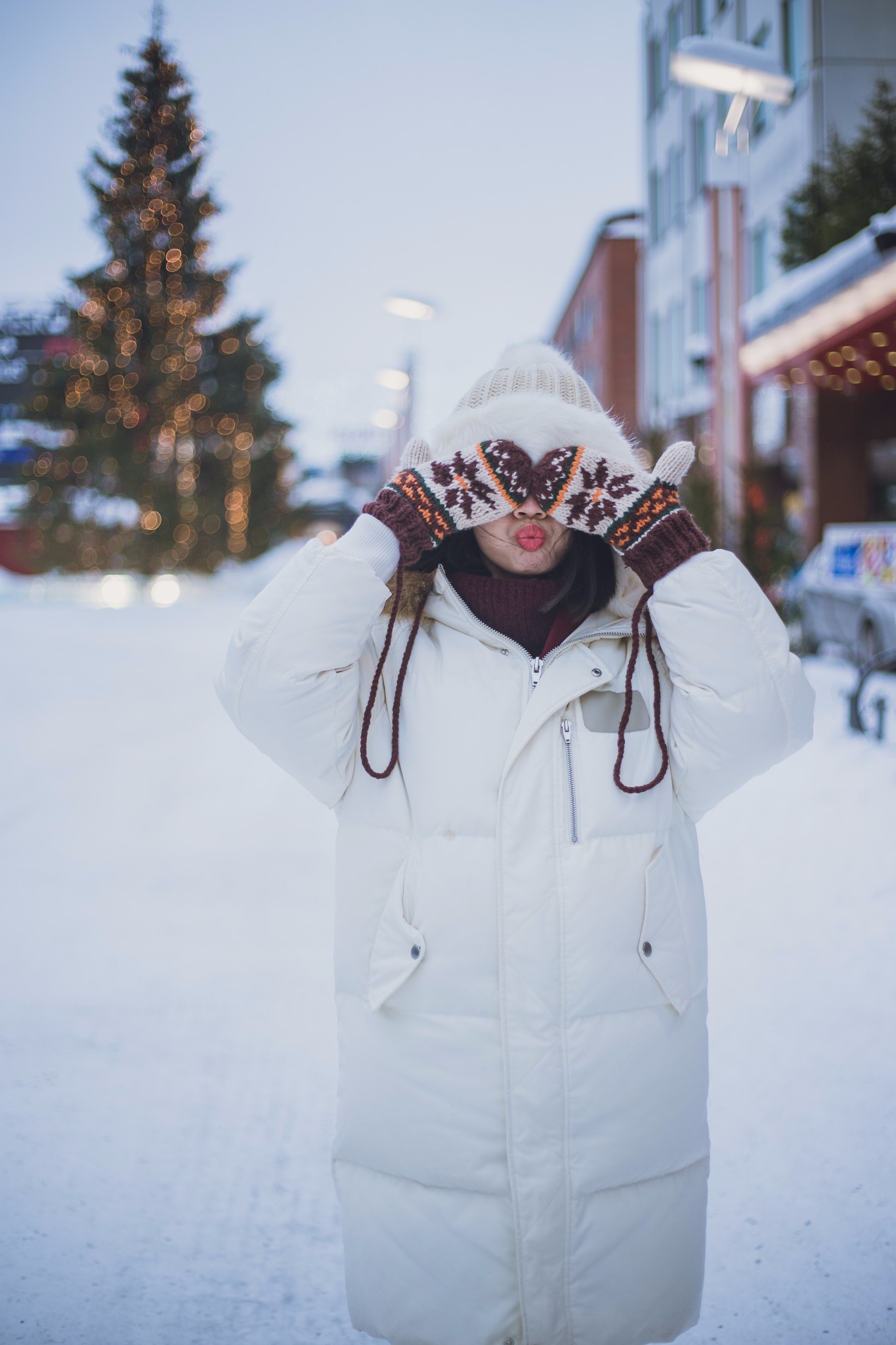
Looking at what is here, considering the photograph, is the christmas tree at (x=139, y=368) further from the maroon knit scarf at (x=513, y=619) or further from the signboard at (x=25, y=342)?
the maroon knit scarf at (x=513, y=619)

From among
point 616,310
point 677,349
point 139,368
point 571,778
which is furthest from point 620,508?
point 616,310

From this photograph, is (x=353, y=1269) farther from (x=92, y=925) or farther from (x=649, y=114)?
(x=649, y=114)

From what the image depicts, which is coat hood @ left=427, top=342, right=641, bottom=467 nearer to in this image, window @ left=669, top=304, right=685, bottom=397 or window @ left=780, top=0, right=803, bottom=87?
window @ left=780, top=0, right=803, bottom=87

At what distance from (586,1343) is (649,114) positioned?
1080 inches

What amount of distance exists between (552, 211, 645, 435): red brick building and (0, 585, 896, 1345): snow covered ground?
2922cm

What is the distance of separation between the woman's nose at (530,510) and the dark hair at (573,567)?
112 mm

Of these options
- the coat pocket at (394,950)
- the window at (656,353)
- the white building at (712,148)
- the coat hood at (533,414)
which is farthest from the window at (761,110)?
the coat pocket at (394,950)

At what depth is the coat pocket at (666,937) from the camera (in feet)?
5.31

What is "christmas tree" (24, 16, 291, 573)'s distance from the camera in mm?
20859

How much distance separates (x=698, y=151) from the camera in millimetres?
21453

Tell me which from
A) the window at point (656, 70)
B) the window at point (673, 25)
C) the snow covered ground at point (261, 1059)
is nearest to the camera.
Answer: the snow covered ground at point (261, 1059)

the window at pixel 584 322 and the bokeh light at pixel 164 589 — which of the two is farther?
the window at pixel 584 322

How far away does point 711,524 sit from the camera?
1080 cm

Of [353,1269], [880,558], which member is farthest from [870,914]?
[880,558]
